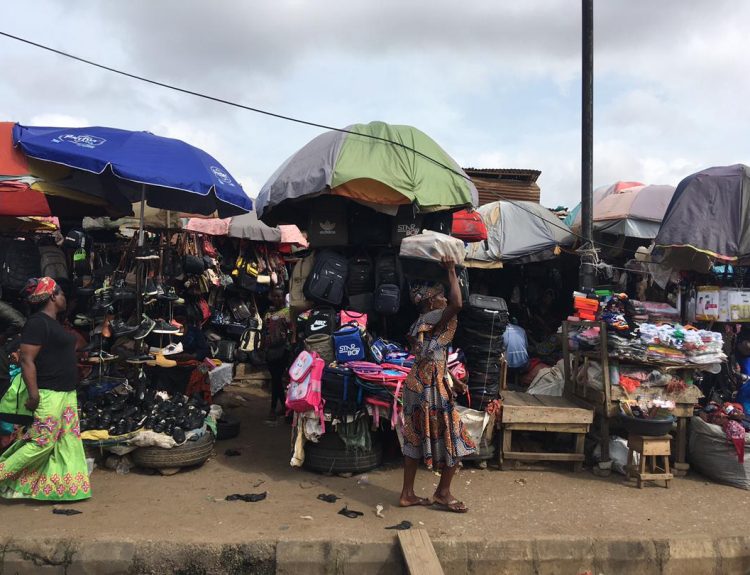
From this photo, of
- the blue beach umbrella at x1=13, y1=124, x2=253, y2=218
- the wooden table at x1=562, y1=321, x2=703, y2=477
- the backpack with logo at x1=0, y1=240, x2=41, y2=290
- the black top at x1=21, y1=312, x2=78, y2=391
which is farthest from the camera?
the backpack with logo at x1=0, y1=240, x2=41, y2=290

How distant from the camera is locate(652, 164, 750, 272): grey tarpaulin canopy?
271 inches

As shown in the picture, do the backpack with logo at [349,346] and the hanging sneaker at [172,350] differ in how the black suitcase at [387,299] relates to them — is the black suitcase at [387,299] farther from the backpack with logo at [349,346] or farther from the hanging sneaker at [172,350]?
the hanging sneaker at [172,350]

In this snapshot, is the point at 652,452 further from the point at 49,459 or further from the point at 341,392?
the point at 49,459

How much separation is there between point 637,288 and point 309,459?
240 inches

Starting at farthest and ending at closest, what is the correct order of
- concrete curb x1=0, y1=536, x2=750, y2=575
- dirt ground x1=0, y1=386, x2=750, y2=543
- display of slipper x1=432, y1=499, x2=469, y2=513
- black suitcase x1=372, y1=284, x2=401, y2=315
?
black suitcase x1=372, y1=284, x2=401, y2=315 < display of slipper x1=432, y1=499, x2=469, y2=513 < dirt ground x1=0, y1=386, x2=750, y2=543 < concrete curb x1=0, y1=536, x2=750, y2=575

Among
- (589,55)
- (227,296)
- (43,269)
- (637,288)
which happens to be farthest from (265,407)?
Answer: (589,55)

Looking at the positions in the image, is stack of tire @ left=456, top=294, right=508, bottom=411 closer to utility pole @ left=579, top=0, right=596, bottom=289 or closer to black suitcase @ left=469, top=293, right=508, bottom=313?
black suitcase @ left=469, top=293, right=508, bottom=313

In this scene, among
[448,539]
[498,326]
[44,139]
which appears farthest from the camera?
[498,326]

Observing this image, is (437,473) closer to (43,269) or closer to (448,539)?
(448,539)

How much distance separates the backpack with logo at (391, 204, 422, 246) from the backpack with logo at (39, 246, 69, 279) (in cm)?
466

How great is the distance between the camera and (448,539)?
4.38 m

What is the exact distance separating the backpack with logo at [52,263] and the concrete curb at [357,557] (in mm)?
4661

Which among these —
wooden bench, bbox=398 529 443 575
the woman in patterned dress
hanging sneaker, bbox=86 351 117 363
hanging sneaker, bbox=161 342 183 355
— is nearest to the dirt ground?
wooden bench, bbox=398 529 443 575

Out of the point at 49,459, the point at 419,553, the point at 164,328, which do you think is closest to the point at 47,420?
the point at 49,459
